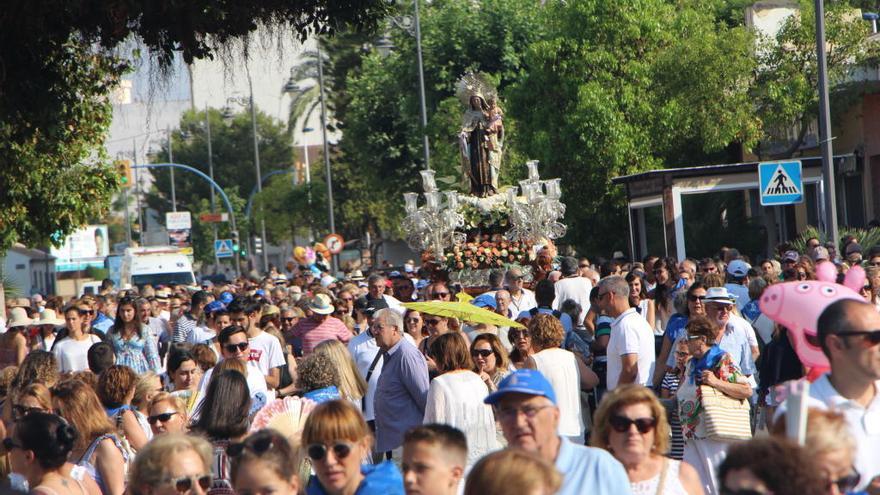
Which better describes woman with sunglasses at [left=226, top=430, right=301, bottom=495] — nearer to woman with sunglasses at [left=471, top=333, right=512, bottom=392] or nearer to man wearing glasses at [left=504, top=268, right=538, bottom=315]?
woman with sunglasses at [left=471, top=333, right=512, bottom=392]

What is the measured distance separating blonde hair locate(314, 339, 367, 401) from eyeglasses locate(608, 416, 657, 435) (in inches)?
137

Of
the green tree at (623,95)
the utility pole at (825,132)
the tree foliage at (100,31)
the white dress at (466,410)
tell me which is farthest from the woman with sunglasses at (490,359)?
the green tree at (623,95)

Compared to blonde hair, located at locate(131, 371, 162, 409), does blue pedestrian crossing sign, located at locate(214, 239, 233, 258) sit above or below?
above

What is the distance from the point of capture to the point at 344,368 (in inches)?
347

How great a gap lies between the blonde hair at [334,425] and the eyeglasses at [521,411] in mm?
623

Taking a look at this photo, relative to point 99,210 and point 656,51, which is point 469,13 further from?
point 99,210

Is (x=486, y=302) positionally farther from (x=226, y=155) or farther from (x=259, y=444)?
(x=226, y=155)

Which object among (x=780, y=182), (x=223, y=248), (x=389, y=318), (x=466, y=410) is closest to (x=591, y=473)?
(x=466, y=410)

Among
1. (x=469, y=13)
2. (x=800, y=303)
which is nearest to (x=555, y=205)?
(x=800, y=303)

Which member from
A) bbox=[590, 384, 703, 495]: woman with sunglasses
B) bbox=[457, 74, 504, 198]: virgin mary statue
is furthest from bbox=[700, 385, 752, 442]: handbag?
bbox=[457, 74, 504, 198]: virgin mary statue

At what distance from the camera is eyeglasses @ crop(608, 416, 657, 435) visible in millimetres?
5441

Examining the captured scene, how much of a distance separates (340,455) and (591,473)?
3.49ft

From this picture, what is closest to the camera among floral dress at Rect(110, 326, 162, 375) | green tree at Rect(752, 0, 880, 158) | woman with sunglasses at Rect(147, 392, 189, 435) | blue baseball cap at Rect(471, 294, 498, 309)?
woman with sunglasses at Rect(147, 392, 189, 435)

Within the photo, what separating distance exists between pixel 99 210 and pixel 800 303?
1599 cm
